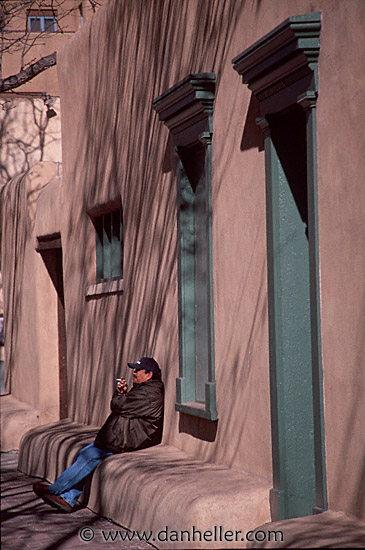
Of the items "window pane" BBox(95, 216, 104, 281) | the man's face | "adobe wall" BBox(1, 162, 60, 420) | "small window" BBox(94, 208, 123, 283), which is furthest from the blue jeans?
"adobe wall" BBox(1, 162, 60, 420)

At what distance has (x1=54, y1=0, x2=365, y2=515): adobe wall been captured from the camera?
5.51 m

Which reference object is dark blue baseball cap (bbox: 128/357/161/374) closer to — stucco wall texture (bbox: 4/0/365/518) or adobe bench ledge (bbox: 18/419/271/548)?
stucco wall texture (bbox: 4/0/365/518)

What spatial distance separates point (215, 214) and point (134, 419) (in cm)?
212

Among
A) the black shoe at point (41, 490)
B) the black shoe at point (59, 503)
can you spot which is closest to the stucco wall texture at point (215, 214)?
the black shoe at point (59, 503)

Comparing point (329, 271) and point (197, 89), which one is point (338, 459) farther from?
point (197, 89)

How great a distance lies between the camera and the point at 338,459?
18.2ft

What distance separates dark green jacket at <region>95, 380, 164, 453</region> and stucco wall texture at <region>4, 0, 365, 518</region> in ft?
0.48

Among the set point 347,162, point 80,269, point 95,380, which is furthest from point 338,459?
point 80,269

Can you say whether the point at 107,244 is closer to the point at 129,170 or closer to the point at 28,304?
the point at 129,170

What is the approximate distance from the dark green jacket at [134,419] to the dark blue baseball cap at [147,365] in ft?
0.35

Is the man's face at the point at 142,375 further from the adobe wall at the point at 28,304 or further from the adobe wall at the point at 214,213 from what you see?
the adobe wall at the point at 28,304

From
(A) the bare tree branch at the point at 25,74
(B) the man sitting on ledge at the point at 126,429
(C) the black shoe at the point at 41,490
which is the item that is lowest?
(C) the black shoe at the point at 41,490

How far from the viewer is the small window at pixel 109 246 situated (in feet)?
33.4

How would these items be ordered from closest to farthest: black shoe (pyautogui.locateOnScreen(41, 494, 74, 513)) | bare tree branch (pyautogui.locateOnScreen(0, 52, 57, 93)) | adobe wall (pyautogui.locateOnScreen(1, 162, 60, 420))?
1. black shoe (pyautogui.locateOnScreen(41, 494, 74, 513))
2. adobe wall (pyautogui.locateOnScreen(1, 162, 60, 420))
3. bare tree branch (pyautogui.locateOnScreen(0, 52, 57, 93))
